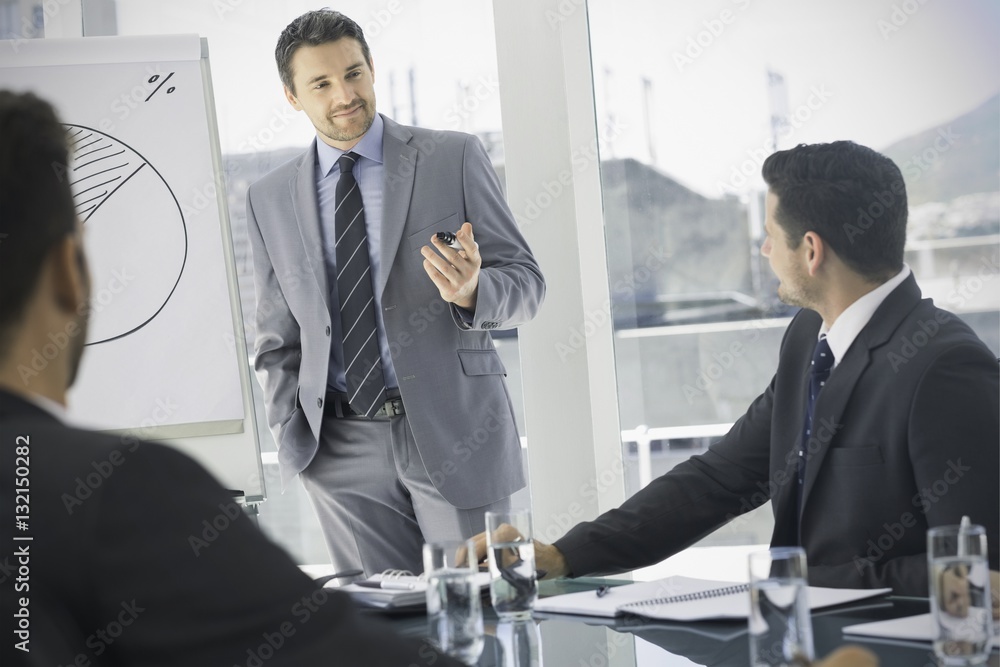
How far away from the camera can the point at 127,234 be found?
2.96 meters

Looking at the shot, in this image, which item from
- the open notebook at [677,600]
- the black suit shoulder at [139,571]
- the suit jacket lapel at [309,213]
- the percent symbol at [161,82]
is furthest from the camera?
the percent symbol at [161,82]

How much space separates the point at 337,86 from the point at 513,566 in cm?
165

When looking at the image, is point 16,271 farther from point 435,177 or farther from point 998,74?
point 998,74

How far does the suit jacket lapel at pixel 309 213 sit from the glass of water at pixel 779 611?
5.78 feet

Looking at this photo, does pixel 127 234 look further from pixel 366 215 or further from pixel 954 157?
pixel 954 157

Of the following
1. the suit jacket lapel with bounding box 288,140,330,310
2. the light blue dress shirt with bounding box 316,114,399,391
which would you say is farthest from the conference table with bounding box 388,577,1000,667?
the suit jacket lapel with bounding box 288,140,330,310

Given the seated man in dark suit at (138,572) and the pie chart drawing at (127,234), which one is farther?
the pie chart drawing at (127,234)

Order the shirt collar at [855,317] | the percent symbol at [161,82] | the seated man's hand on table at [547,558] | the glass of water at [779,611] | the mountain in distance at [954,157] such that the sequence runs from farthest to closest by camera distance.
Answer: the percent symbol at [161,82]
the mountain in distance at [954,157]
the shirt collar at [855,317]
the seated man's hand on table at [547,558]
the glass of water at [779,611]

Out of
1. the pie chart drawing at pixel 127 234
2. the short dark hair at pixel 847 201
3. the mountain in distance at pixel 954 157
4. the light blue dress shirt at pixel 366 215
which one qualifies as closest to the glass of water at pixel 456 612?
the short dark hair at pixel 847 201

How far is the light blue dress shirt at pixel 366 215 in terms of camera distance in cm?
264

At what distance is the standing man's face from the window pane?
86 cm

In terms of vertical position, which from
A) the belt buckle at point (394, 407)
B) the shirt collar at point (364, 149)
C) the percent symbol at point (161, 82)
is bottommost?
the belt buckle at point (394, 407)

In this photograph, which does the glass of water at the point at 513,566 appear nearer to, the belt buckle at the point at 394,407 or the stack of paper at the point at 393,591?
the stack of paper at the point at 393,591

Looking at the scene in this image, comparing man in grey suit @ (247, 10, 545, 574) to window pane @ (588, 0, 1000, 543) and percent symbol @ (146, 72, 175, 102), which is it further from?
window pane @ (588, 0, 1000, 543)
